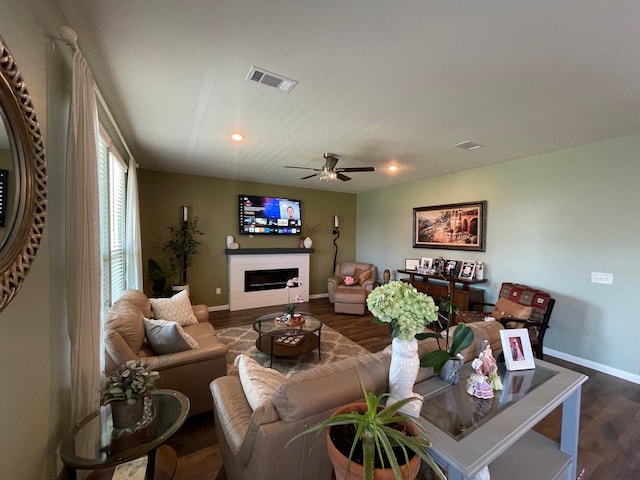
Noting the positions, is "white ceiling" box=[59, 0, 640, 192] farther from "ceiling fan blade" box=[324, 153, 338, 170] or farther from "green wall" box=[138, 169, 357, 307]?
"green wall" box=[138, 169, 357, 307]

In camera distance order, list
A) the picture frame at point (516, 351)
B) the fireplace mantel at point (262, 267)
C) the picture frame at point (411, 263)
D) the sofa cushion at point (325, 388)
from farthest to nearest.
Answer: the fireplace mantel at point (262, 267), the picture frame at point (411, 263), the picture frame at point (516, 351), the sofa cushion at point (325, 388)

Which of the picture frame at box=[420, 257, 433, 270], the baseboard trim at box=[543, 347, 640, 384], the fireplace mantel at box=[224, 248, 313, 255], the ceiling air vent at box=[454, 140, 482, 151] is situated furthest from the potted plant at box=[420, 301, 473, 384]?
the fireplace mantel at box=[224, 248, 313, 255]

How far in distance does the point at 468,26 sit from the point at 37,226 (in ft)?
7.39

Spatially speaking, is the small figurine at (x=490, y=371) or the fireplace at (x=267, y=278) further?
the fireplace at (x=267, y=278)

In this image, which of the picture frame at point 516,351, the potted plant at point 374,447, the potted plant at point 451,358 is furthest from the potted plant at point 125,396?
the picture frame at point 516,351

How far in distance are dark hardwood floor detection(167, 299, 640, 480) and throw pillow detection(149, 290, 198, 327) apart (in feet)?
3.95

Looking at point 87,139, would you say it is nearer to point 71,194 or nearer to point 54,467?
point 71,194

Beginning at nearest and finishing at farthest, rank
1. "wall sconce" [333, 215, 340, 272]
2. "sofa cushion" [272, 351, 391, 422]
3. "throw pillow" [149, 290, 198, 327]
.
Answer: "sofa cushion" [272, 351, 391, 422] → "throw pillow" [149, 290, 198, 327] → "wall sconce" [333, 215, 340, 272]

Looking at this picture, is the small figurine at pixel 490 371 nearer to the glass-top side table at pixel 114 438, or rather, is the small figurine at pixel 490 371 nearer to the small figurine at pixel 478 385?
the small figurine at pixel 478 385

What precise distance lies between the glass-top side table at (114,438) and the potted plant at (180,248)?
392 cm

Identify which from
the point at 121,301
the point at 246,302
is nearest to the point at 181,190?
the point at 246,302

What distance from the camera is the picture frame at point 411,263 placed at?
538cm

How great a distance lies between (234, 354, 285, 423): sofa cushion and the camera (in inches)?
47.9

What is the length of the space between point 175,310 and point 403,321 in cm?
291
